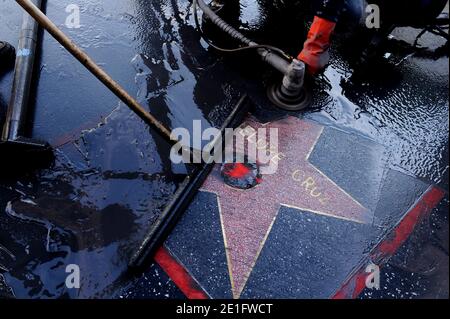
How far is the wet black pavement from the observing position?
2.93 meters

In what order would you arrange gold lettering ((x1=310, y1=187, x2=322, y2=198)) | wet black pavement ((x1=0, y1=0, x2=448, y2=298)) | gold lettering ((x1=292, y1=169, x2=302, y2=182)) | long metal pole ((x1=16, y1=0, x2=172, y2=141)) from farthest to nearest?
gold lettering ((x1=292, y1=169, x2=302, y2=182)), gold lettering ((x1=310, y1=187, x2=322, y2=198)), wet black pavement ((x1=0, y1=0, x2=448, y2=298)), long metal pole ((x1=16, y1=0, x2=172, y2=141))

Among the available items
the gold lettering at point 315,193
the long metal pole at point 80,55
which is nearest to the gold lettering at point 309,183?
the gold lettering at point 315,193

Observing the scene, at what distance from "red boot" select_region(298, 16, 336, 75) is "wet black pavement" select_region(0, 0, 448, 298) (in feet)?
0.88

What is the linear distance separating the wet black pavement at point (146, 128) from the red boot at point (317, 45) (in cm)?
27

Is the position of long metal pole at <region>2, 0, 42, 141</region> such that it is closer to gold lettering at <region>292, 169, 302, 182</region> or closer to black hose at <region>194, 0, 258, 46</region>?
black hose at <region>194, 0, 258, 46</region>

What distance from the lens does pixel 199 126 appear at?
149 inches

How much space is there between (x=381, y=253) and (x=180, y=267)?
175 centimetres

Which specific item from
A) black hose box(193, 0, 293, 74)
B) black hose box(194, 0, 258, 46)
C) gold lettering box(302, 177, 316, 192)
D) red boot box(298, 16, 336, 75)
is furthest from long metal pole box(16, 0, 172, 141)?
red boot box(298, 16, 336, 75)

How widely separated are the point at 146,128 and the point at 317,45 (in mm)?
2151

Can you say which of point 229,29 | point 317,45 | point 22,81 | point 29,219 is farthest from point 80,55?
point 317,45

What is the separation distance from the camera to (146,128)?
3.75 meters

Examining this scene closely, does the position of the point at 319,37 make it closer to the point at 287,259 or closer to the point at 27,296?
the point at 287,259

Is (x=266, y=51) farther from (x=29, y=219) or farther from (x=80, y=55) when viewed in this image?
(x=29, y=219)

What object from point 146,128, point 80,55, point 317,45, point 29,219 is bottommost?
point 29,219
